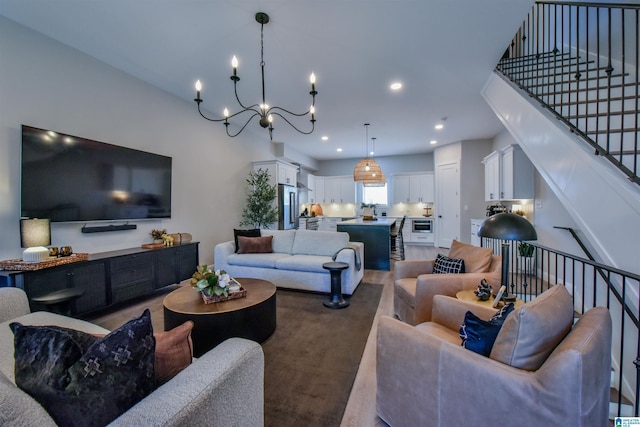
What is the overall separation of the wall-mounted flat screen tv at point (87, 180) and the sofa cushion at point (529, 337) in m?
4.18

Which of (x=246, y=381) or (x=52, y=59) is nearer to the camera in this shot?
(x=246, y=381)

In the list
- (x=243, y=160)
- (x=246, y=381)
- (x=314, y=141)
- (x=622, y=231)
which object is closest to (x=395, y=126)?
(x=314, y=141)

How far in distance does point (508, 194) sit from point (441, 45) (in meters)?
3.46

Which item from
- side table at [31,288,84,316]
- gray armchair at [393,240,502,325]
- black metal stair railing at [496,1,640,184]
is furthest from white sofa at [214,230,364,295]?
black metal stair railing at [496,1,640,184]

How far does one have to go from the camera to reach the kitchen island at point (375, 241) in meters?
5.22

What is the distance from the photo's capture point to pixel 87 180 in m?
3.29

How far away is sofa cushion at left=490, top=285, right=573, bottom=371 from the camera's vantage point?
1.13m

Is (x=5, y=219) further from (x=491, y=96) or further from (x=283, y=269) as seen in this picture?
(x=491, y=96)

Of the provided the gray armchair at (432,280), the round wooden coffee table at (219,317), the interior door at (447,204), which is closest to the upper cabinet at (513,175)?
the interior door at (447,204)

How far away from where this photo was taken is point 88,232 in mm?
3357

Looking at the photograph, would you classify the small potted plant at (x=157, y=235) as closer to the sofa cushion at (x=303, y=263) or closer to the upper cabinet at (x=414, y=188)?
the sofa cushion at (x=303, y=263)

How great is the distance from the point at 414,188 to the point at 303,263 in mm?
6374

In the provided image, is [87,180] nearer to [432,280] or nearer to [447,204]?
[432,280]

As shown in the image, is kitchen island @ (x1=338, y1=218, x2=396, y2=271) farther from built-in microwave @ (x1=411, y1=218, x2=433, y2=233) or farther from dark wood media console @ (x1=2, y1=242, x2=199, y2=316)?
built-in microwave @ (x1=411, y1=218, x2=433, y2=233)
